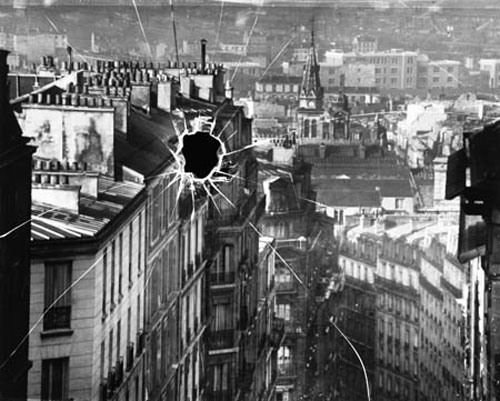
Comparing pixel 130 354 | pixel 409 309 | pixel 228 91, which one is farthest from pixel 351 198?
pixel 130 354

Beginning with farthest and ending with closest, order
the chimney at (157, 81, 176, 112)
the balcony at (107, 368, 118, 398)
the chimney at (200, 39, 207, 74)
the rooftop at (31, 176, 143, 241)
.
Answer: the chimney at (200, 39, 207, 74) < the chimney at (157, 81, 176, 112) < the balcony at (107, 368, 118, 398) < the rooftop at (31, 176, 143, 241)

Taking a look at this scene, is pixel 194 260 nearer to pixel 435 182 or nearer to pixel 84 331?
pixel 84 331

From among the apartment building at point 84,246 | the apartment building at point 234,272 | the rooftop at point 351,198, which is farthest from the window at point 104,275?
the rooftop at point 351,198

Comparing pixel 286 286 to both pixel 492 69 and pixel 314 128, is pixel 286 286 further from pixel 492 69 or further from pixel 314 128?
pixel 492 69

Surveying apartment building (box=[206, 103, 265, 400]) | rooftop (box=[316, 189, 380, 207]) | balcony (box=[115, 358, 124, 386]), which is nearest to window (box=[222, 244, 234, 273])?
apartment building (box=[206, 103, 265, 400])

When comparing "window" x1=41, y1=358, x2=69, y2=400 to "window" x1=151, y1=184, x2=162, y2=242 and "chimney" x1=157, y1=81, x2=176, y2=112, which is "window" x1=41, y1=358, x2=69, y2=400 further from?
"chimney" x1=157, y1=81, x2=176, y2=112

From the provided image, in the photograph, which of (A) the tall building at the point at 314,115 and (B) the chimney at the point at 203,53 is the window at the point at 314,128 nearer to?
(A) the tall building at the point at 314,115
